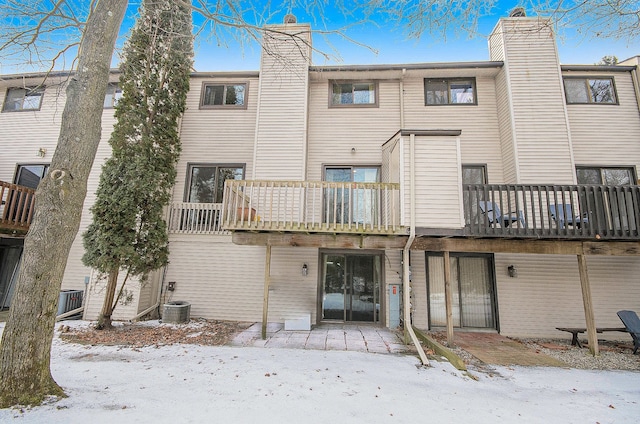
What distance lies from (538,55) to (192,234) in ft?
37.1

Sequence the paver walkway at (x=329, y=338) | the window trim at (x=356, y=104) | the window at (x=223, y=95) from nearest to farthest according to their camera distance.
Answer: the paver walkway at (x=329, y=338) → the window trim at (x=356, y=104) → the window at (x=223, y=95)

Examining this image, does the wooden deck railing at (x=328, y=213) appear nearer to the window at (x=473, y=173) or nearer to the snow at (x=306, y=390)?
the snow at (x=306, y=390)

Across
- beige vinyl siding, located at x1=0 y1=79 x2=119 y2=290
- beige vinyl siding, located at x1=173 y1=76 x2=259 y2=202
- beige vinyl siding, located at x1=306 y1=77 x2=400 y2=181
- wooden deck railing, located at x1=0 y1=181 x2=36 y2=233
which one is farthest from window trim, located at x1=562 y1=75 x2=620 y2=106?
wooden deck railing, located at x1=0 y1=181 x2=36 y2=233

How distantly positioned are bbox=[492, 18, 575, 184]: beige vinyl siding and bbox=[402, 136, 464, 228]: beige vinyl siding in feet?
9.28

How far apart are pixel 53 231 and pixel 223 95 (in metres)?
7.29

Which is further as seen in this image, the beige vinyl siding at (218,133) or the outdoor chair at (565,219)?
the beige vinyl siding at (218,133)

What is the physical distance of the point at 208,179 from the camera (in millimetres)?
8836

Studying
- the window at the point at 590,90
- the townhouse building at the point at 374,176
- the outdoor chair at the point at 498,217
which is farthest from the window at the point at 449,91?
the outdoor chair at the point at 498,217

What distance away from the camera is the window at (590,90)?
848cm

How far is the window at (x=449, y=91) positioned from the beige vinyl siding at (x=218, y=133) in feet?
17.9

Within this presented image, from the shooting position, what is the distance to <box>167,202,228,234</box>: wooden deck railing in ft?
27.6

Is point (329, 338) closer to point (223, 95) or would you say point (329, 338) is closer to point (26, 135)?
point (223, 95)

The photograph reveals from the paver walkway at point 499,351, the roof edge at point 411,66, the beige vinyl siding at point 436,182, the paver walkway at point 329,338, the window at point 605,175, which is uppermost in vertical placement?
the roof edge at point 411,66

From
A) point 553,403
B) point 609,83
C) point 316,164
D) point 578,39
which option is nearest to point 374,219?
point 316,164
